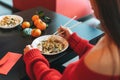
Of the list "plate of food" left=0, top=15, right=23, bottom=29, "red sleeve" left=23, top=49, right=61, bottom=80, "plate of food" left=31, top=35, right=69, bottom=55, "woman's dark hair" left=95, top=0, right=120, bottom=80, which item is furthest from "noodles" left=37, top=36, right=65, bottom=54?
"woman's dark hair" left=95, top=0, right=120, bottom=80

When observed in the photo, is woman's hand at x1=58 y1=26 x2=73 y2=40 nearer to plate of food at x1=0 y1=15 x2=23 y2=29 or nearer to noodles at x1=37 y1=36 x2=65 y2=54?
noodles at x1=37 y1=36 x2=65 y2=54

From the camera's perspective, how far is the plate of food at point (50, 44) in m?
1.34

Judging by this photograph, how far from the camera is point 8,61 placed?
4.17ft

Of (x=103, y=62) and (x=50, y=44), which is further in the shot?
(x=50, y=44)

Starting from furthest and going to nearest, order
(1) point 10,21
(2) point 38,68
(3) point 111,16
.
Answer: (1) point 10,21, (2) point 38,68, (3) point 111,16

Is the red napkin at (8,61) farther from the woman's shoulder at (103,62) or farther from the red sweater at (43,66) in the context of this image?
the woman's shoulder at (103,62)

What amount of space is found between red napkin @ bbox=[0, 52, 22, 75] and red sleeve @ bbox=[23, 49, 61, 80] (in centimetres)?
8

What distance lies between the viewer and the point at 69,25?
1.66 meters

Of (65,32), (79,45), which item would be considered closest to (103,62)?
(79,45)

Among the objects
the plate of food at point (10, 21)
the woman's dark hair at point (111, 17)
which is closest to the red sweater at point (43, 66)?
the woman's dark hair at point (111, 17)

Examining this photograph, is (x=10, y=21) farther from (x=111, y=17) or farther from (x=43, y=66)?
(x=111, y=17)

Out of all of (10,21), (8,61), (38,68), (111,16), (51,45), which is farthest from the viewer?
(10,21)

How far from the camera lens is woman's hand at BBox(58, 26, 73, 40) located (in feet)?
4.75

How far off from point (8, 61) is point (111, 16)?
71 cm
